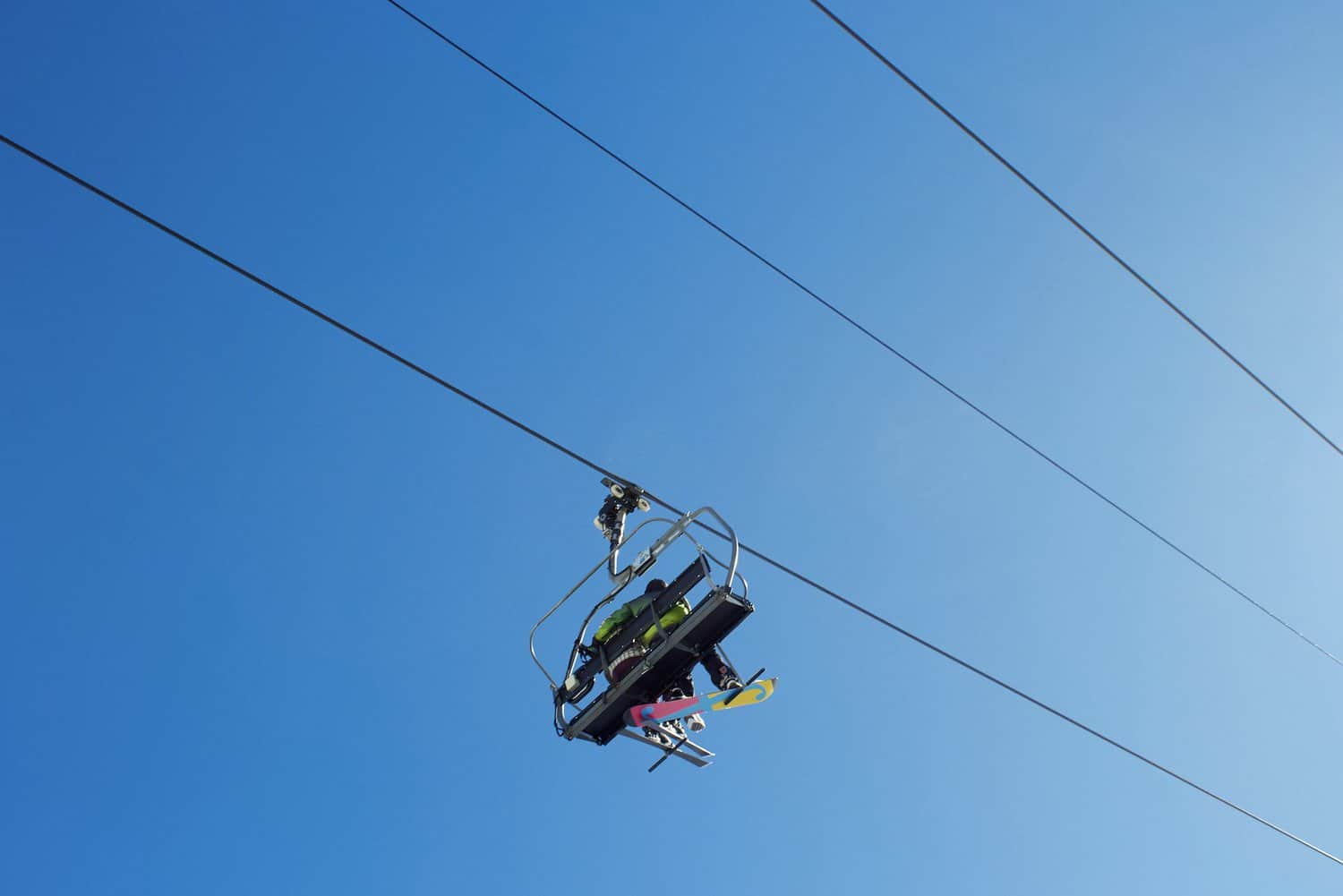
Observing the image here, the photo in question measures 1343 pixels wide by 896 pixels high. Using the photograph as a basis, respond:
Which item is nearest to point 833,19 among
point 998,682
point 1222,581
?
point 998,682

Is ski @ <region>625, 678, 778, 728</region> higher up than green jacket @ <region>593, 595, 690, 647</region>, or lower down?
lower down

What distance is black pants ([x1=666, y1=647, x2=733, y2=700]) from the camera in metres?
8.50

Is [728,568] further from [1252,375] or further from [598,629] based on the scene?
[1252,375]

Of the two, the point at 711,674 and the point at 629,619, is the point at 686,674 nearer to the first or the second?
the point at 711,674

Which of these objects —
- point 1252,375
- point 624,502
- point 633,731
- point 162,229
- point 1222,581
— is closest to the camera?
point 162,229

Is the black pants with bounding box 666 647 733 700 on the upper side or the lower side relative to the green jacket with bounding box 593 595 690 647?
lower

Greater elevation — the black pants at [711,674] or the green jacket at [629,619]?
the green jacket at [629,619]

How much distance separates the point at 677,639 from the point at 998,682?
243cm

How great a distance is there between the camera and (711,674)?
8.56 metres

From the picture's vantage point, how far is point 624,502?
9.23 m

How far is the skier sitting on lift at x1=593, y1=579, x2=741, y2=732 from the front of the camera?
8461 millimetres

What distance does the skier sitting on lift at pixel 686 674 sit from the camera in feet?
27.8

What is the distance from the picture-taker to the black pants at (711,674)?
335 inches

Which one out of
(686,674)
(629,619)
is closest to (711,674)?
(686,674)
